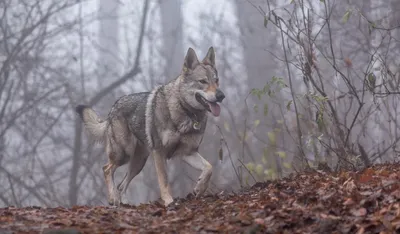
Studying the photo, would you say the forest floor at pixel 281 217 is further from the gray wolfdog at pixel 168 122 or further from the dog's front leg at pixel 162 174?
the gray wolfdog at pixel 168 122

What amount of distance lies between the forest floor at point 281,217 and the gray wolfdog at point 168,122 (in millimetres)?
1925

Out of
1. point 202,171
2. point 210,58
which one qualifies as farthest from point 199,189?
point 210,58

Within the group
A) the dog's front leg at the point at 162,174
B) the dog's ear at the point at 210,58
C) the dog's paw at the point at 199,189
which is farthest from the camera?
the dog's ear at the point at 210,58

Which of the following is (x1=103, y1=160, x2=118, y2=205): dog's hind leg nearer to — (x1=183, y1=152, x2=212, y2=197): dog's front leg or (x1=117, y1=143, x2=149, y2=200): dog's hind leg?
(x1=117, y1=143, x2=149, y2=200): dog's hind leg

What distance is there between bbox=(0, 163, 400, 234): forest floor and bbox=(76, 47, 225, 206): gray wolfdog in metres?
1.93

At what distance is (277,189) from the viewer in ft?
18.3

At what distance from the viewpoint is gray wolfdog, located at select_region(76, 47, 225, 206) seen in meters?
7.07

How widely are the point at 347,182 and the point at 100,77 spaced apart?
11.8 m

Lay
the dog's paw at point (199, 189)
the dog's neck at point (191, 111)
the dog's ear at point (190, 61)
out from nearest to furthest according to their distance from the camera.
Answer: the dog's paw at point (199, 189), the dog's neck at point (191, 111), the dog's ear at point (190, 61)

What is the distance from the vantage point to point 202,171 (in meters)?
6.81

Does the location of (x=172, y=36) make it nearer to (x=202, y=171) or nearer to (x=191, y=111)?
(x=191, y=111)

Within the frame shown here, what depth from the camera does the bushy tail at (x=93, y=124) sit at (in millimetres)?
8445

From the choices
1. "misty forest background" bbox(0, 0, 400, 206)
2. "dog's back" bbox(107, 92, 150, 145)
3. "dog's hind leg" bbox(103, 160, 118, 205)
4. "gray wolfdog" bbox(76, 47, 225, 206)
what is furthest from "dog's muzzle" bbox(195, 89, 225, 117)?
"misty forest background" bbox(0, 0, 400, 206)

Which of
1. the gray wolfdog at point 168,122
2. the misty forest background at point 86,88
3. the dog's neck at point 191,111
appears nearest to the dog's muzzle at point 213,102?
the gray wolfdog at point 168,122
